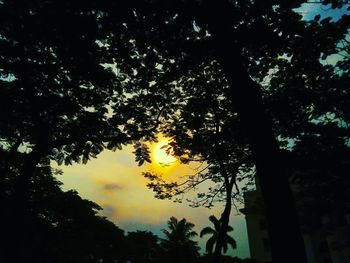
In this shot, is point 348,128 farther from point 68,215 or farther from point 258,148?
point 68,215

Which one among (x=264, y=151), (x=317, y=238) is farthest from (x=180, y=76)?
(x=317, y=238)

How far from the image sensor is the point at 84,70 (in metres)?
10.1

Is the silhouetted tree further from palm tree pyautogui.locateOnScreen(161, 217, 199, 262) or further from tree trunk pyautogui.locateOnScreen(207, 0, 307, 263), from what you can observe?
tree trunk pyautogui.locateOnScreen(207, 0, 307, 263)

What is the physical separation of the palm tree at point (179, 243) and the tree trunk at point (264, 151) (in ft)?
184

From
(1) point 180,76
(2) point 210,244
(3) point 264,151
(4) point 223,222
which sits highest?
(2) point 210,244

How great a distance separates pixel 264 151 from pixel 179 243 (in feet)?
197

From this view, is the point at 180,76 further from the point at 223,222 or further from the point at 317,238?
the point at 317,238

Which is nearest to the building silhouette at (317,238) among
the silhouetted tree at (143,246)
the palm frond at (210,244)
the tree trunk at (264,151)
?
the palm frond at (210,244)

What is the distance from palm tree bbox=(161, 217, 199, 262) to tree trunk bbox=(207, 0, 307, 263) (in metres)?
56.0

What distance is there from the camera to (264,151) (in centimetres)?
614

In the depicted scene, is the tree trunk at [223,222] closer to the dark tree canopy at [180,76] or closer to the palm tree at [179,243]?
the dark tree canopy at [180,76]

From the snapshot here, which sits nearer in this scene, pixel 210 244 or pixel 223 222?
pixel 223 222

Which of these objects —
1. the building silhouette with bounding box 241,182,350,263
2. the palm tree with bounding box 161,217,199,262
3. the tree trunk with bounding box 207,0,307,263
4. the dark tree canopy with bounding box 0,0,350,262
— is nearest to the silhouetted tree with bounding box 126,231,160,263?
the palm tree with bounding box 161,217,199,262

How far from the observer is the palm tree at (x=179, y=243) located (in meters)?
60.7
